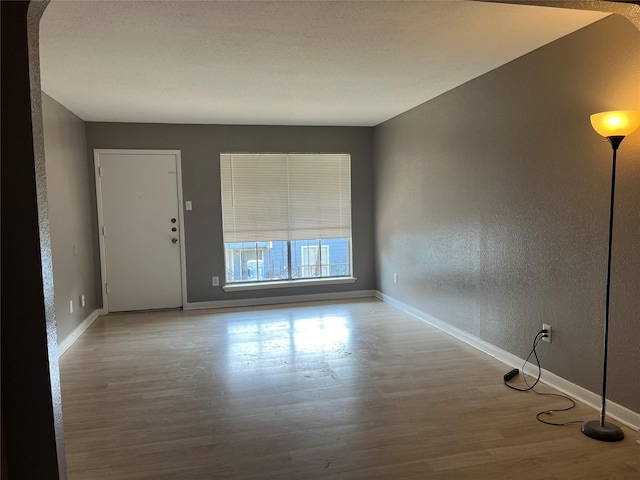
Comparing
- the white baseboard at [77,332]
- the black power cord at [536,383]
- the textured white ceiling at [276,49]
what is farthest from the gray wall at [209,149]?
the black power cord at [536,383]

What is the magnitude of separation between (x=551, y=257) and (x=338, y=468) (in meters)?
1.95

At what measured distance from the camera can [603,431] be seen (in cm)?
240

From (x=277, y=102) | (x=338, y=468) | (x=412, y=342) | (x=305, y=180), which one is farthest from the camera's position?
(x=305, y=180)

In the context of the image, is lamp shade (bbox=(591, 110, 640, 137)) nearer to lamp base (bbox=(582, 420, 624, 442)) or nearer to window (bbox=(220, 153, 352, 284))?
lamp base (bbox=(582, 420, 624, 442))


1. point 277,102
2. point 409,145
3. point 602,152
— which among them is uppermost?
point 277,102

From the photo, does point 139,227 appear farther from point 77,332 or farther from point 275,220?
point 275,220

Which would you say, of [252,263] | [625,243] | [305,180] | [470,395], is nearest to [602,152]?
[625,243]

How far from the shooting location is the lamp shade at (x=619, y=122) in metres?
2.25

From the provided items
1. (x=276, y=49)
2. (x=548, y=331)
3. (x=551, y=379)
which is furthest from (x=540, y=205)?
(x=276, y=49)

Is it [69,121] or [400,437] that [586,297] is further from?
[69,121]

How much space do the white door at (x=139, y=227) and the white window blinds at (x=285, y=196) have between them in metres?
0.65

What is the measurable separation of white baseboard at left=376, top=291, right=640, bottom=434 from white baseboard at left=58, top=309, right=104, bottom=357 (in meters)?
3.49

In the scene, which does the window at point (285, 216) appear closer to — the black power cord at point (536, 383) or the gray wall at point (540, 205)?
the gray wall at point (540, 205)

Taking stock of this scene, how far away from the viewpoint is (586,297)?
9.09 ft
